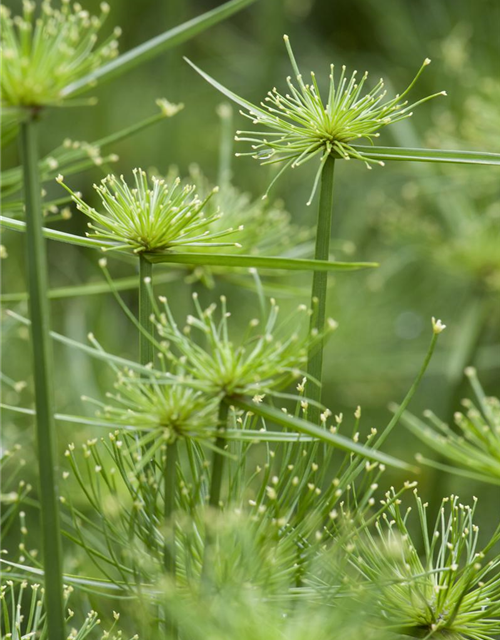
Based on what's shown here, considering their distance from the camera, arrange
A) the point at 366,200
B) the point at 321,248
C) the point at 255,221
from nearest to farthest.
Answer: the point at 321,248, the point at 255,221, the point at 366,200

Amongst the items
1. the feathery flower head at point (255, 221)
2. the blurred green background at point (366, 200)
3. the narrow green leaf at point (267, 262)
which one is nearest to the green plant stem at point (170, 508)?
the narrow green leaf at point (267, 262)

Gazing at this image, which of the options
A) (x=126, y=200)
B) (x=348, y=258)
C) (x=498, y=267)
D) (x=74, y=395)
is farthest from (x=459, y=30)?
(x=126, y=200)

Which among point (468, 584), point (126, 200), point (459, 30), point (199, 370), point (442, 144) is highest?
point (459, 30)

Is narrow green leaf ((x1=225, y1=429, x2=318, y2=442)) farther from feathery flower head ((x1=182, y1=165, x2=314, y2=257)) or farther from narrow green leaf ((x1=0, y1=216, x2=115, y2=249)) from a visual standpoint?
feathery flower head ((x1=182, y1=165, x2=314, y2=257))

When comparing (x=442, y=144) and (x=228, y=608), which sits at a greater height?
(x=442, y=144)

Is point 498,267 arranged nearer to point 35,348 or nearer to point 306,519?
point 306,519

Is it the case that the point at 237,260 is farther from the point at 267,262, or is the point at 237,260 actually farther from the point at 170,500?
the point at 170,500

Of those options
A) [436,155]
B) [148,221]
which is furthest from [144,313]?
[436,155]
